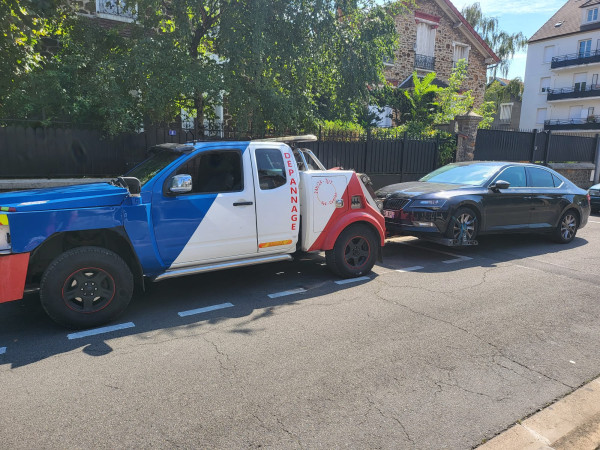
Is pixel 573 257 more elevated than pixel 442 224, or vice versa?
pixel 442 224

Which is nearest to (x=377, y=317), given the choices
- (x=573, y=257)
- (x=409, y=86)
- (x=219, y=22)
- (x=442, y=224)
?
(x=442, y=224)

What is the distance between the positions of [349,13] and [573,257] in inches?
254

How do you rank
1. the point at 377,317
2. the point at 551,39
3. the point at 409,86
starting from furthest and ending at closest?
the point at 551,39
the point at 409,86
the point at 377,317

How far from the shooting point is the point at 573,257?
8.04 m

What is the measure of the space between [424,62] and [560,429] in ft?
73.7

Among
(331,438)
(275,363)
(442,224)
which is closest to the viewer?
(331,438)

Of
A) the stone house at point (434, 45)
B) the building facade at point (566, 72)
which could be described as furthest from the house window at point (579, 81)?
the stone house at point (434, 45)

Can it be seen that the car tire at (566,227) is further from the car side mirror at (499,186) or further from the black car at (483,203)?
the car side mirror at (499,186)

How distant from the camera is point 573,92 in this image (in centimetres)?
3975

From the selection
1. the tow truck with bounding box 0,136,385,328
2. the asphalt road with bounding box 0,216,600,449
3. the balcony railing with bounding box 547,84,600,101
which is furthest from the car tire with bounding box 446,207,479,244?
the balcony railing with bounding box 547,84,600,101

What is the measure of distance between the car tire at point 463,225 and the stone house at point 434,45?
14797 millimetres

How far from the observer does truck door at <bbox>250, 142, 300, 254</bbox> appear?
5.49 metres

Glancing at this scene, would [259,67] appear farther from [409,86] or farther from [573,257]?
[409,86]

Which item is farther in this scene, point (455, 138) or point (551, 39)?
point (551, 39)
